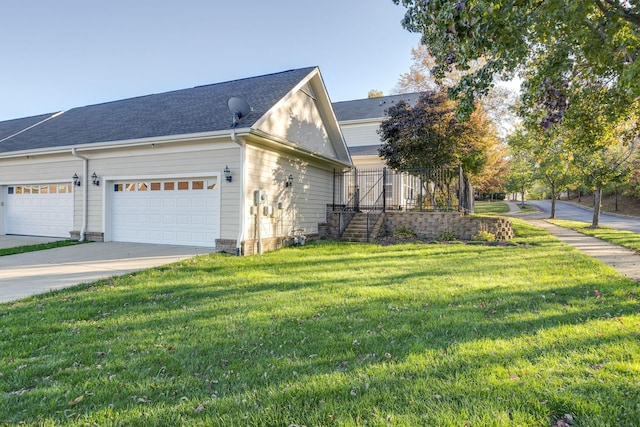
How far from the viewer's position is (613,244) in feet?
37.1

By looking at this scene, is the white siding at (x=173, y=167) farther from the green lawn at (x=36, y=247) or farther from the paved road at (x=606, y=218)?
the paved road at (x=606, y=218)

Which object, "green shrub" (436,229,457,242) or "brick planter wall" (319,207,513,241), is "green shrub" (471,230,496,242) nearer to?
"brick planter wall" (319,207,513,241)

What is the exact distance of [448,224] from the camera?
12.7m

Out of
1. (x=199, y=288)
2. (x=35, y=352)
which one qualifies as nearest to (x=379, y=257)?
(x=199, y=288)

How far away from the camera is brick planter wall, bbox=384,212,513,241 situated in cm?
1243

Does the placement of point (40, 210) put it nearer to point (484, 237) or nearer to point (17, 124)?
point (17, 124)

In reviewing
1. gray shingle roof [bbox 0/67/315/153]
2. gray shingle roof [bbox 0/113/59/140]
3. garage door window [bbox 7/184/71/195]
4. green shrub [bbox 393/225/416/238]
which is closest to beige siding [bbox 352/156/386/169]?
green shrub [bbox 393/225/416/238]

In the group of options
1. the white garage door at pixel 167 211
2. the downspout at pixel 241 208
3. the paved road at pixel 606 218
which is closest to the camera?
the downspout at pixel 241 208

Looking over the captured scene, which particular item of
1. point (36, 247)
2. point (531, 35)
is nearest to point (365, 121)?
point (531, 35)

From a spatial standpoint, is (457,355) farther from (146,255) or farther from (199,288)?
(146,255)

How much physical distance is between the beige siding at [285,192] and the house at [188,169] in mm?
40

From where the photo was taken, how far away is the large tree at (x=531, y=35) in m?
4.56

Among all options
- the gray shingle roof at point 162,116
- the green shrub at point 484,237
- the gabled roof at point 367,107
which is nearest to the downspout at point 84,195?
the gray shingle roof at point 162,116

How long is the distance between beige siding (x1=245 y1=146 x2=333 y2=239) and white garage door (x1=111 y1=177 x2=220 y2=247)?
1173 mm
